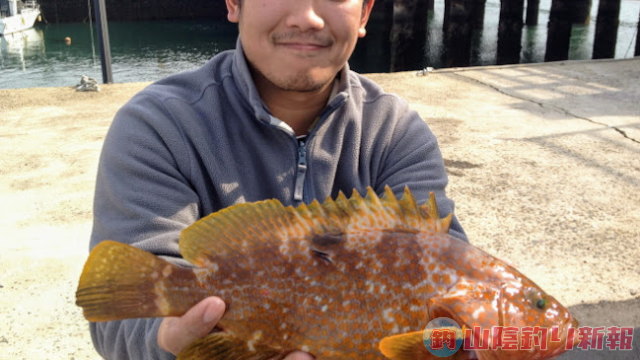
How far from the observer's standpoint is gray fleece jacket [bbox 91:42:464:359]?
2.08 m

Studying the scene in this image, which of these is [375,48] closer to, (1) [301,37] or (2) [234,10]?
(2) [234,10]

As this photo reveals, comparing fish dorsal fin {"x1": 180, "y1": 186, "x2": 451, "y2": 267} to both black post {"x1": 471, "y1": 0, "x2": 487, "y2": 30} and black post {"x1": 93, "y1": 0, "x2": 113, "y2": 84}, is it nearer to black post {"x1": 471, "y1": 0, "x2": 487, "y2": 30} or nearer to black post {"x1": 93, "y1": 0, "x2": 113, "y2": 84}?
black post {"x1": 93, "y1": 0, "x2": 113, "y2": 84}

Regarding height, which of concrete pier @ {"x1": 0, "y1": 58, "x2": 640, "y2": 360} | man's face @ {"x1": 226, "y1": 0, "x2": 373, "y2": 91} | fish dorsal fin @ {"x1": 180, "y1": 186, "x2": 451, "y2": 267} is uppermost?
man's face @ {"x1": 226, "y1": 0, "x2": 373, "y2": 91}

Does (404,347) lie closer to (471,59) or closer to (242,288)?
(242,288)

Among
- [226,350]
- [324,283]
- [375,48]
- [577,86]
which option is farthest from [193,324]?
[375,48]

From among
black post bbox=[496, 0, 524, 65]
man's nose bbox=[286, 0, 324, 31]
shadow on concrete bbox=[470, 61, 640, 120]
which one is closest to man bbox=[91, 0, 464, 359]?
man's nose bbox=[286, 0, 324, 31]

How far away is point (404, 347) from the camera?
5.21ft

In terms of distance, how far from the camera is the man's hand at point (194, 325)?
5.52 ft

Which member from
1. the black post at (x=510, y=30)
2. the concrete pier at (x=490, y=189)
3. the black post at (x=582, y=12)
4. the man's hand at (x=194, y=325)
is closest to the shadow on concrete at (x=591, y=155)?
the concrete pier at (x=490, y=189)

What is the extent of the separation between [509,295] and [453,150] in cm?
489

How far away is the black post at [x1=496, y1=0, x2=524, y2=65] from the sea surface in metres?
0.68

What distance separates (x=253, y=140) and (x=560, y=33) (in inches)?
984

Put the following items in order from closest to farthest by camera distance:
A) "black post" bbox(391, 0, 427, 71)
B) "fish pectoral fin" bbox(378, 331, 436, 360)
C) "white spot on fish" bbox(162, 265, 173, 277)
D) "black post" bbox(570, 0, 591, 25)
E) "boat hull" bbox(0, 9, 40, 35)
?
"fish pectoral fin" bbox(378, 331, 436, 360) < "white spot on fish" bbox(162, 265, 173, 277) < "black post" bbox(391, 0, 427, 71) < "boat hull" bbox(0, 9, 40, 35) < "black post" bbox(570, 0, 591, 25)

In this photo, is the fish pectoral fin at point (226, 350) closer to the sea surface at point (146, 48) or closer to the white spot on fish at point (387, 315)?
the white spot on fish at point (387, 315)
